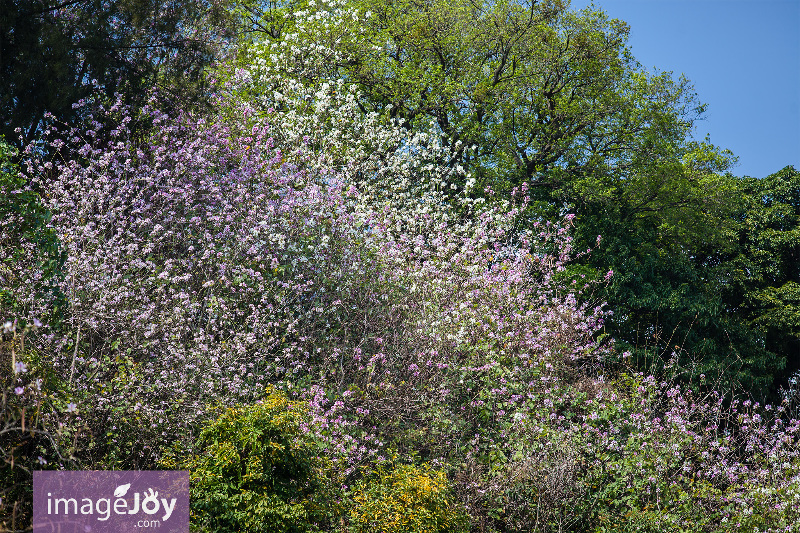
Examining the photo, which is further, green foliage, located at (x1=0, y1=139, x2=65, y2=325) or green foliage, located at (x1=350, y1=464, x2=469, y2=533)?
green foliage, located at (x1=0, y1=139, x2=65, y2=325)

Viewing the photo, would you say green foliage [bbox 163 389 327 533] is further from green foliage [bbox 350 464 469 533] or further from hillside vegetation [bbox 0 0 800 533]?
green foliage [bbox 350 464 469 533]

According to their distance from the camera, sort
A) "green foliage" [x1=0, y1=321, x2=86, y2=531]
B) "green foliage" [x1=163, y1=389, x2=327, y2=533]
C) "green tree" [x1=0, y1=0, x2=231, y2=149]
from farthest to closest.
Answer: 1. "green tree" [x1=0, y1=0, x2=231, y2=149]
2. "green foliage" [x1=163, y1=389, x2=327, y2=533]
3. "green foliage" [x1=0, y1=321, x2=86, y2=531]

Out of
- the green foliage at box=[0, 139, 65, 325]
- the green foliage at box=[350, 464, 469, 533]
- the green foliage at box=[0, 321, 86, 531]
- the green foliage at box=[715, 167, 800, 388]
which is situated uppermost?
the green foliage at box=[715, 167, 800, 388]

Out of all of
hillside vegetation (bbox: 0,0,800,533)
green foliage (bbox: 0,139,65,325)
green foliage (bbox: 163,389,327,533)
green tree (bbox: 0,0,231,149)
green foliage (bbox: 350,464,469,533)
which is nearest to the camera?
green foliage (bbox: 163,389,327,533)

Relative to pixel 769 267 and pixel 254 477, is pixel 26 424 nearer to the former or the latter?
pixel 254 477

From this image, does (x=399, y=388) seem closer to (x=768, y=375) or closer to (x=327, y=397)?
(x=327, y=397)

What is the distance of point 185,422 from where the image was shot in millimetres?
6410

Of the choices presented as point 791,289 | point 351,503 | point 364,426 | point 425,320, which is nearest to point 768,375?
point 791,289

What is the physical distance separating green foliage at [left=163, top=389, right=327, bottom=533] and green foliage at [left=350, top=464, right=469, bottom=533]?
0.38m

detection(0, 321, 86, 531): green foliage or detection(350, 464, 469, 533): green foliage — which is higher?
detection(0, 321, 86, 531): green foliage

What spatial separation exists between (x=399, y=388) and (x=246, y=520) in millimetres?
3258

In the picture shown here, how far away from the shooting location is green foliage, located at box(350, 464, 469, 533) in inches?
224

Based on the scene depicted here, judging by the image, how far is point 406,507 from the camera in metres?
5.78

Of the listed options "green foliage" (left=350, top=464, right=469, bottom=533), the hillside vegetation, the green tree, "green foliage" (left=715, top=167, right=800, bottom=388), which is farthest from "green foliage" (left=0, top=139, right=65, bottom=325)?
"green foliage" (left=715, top=167, right=800, bottom=388)
